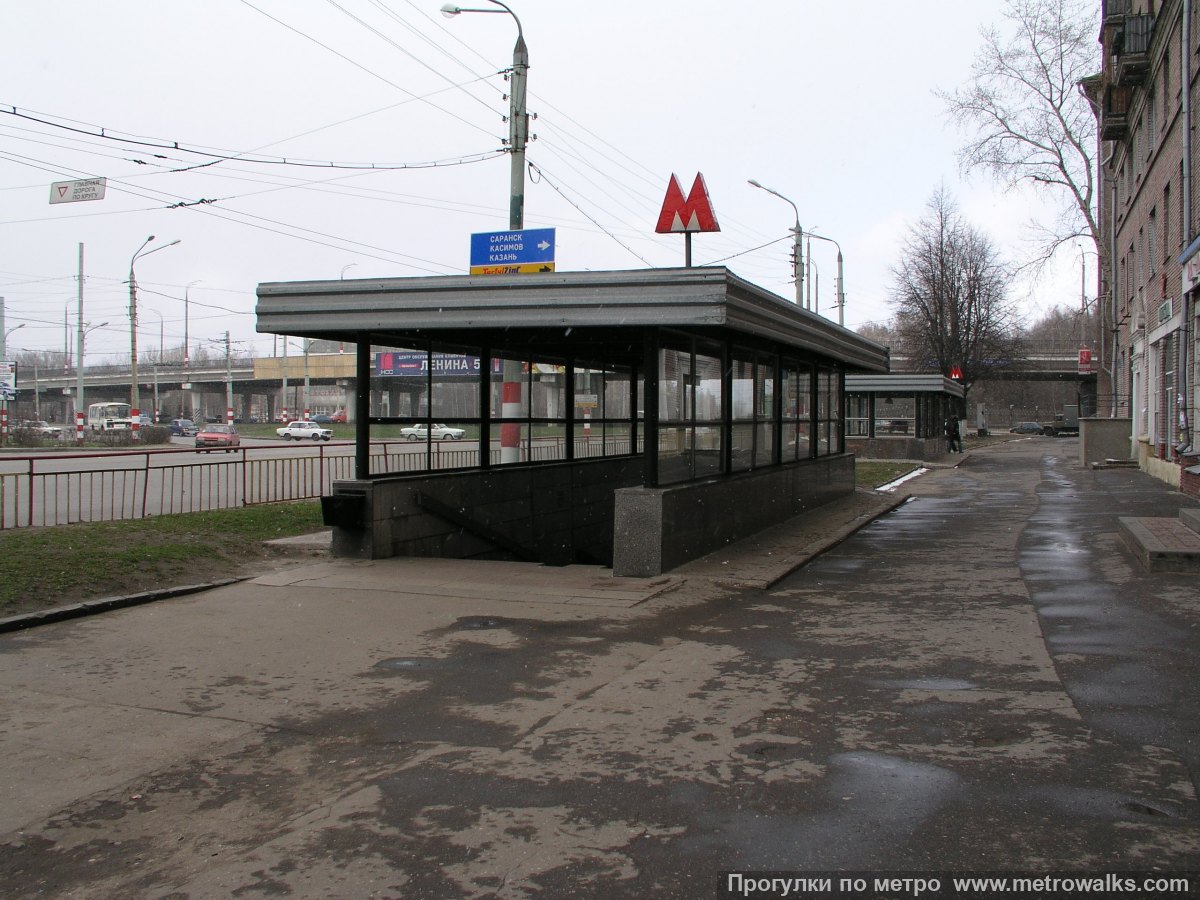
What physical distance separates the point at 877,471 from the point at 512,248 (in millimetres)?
16880

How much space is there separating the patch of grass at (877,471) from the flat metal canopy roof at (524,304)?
1328 centimetres

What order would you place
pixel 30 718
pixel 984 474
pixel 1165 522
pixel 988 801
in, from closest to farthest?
pixel 988 801
pixel 30 718
pixel 1165 522
pixel 984 474

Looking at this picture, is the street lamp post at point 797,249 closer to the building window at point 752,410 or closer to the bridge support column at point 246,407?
the building window at point 752,410

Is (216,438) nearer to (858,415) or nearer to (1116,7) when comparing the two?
(858,415)

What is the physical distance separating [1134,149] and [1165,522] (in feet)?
67.8

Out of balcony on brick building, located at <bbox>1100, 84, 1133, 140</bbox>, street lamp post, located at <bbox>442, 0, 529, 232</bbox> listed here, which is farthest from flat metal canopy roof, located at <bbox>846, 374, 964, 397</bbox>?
street lamp post, located at <bbox>442, 0, 529, 232</bbox>

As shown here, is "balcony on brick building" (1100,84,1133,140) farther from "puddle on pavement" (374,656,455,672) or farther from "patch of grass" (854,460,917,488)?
"puddle on pavement" (374,656,455,672)

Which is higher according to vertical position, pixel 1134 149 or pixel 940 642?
pixel 1134 149

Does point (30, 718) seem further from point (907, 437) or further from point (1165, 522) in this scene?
point (907, 437)

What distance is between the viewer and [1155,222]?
80.9 feet

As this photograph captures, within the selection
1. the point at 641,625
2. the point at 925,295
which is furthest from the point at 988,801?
the point at 925,295

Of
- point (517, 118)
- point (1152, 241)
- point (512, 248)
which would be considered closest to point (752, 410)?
point (512, 248)

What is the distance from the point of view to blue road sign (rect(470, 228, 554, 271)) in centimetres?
1590

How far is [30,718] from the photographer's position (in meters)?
5.70
